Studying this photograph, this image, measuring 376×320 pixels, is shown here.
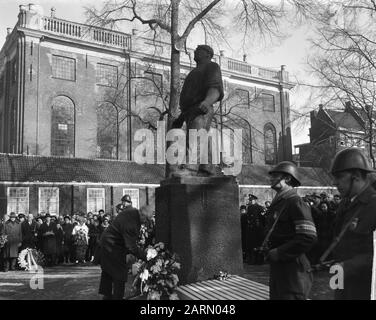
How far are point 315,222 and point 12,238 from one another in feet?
33.9

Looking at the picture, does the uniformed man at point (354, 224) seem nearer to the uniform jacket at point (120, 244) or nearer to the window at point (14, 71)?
the uniform jacket at point (120, 244)

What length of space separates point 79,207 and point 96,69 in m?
12.8

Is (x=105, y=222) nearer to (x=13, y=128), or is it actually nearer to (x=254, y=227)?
(x=254, y=227)

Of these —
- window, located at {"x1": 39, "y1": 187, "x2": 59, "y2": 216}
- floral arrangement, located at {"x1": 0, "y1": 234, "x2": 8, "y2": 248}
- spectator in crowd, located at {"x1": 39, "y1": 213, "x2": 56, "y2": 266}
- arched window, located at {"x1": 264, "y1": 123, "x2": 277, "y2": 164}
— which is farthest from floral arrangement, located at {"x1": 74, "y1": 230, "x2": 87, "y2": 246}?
arched window, located at {"x1": 264, "y1": 123, "x2": 277, "y2": 164}

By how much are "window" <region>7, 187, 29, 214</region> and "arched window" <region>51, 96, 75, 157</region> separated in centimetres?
709

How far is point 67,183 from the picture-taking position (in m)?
26.8

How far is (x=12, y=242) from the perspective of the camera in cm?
1487

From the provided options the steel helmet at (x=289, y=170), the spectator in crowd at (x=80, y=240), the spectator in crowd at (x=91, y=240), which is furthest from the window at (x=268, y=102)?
the steel helmet at (x=289, y=170)

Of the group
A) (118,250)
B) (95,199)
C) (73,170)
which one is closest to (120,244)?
(118,250)

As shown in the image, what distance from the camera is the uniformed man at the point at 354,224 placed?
116 inches

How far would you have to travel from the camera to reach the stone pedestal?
648cm

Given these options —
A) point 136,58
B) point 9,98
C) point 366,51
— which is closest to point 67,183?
point 9,98

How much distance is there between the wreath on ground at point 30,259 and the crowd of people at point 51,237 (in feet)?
1.26
